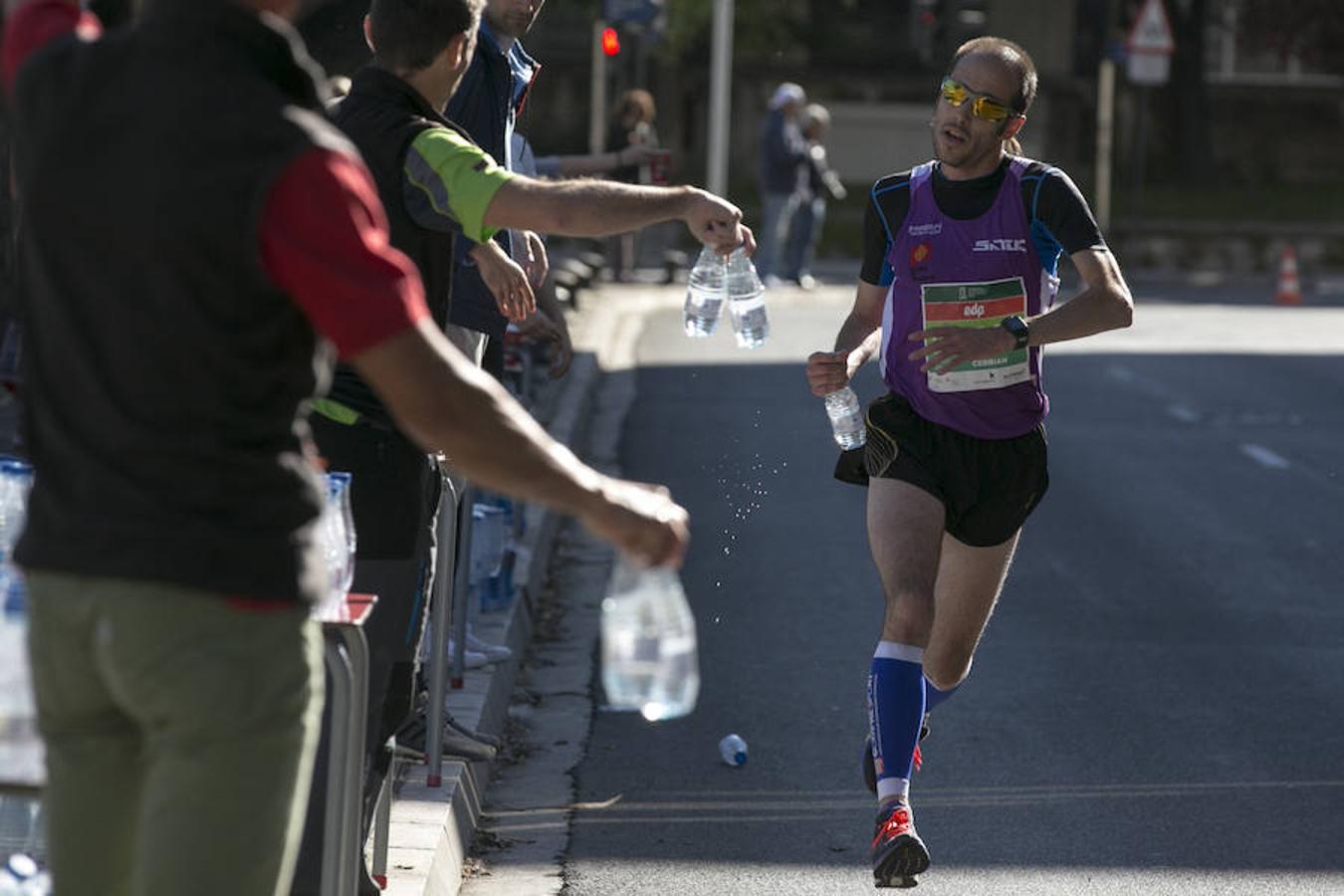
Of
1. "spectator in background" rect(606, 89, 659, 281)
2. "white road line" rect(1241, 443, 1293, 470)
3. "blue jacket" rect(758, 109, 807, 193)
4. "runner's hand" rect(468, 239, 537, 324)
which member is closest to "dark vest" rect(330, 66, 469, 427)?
"runner's hand" rect(468, 239, 537, 324)

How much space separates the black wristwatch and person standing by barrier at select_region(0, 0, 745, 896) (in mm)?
2979

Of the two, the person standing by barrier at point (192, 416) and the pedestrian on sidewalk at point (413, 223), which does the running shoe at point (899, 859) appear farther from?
the person standing by barrier at point (192, 416)

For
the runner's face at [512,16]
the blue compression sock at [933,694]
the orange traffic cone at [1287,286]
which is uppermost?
the runner's face at [512,16]

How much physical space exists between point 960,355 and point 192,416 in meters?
3.23

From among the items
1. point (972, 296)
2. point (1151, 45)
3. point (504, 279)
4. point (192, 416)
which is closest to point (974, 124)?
point (972, 296)

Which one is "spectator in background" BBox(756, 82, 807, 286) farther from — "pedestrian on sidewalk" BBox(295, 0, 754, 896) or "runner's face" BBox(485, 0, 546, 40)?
"pedestrian on sidewalk" BBox(295, 0, 754, 896)

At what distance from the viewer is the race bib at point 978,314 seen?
6.30m

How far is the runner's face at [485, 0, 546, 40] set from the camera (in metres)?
7.03

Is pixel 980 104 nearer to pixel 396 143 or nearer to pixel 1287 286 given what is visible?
pixel 396 143

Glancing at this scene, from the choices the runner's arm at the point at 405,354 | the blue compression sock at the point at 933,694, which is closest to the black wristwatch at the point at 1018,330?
the blue compression sock at the point at 933,694

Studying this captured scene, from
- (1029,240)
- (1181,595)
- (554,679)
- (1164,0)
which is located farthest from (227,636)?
(1164,0)

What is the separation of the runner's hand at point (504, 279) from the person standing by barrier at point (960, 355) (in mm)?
920

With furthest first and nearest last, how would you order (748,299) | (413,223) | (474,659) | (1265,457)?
1. (1265,457)
2. (474,659)
3. (748,299)
4. (413,223)

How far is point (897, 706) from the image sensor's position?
6.10m
